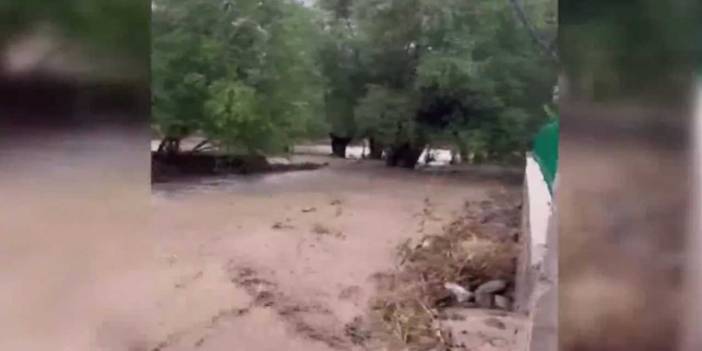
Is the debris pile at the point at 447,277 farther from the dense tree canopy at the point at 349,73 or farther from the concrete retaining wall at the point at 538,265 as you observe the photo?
the dense tree canopy at the point at 349,73

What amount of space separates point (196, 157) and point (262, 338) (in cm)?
40

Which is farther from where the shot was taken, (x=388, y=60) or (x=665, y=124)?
(x=388, y=60)

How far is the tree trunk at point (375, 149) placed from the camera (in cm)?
158

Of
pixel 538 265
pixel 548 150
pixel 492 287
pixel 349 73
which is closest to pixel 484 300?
pixel 492 287

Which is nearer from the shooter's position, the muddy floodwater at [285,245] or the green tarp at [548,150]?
the green tarp at [548,150]

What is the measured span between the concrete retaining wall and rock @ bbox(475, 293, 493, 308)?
0.17 ft

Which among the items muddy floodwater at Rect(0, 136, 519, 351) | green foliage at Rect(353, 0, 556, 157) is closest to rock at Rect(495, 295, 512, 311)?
muddy floodwater at Rect(0, 136, 519, 351)

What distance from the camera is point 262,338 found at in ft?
5.11

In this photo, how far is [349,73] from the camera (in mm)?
1589

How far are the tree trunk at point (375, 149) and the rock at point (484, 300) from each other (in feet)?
1.12

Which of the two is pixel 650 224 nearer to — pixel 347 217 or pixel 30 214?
pixel 347 217

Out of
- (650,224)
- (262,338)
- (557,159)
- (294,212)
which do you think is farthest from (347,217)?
(650,224)

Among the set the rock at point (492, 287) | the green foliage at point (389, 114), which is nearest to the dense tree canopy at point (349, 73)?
the green foliage at point (389, 114)

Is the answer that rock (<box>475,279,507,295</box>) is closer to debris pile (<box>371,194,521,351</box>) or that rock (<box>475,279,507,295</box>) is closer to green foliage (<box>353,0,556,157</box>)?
debris pile (<box>371,194,521,351</box>)
